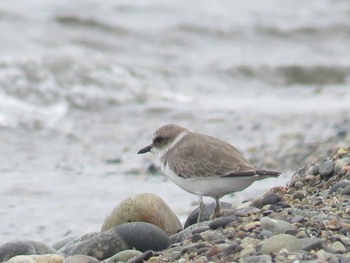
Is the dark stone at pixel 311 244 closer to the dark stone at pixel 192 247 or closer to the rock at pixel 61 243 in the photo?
the dark stone at pixel 192 247

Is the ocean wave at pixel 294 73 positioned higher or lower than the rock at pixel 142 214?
lower

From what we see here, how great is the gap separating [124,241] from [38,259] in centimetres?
51

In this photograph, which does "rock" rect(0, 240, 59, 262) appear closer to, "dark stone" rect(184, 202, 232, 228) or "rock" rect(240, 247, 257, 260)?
"dark stone" rect(184, 202, 232, 228)

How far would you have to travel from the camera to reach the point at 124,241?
18.5ft

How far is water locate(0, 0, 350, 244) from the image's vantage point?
868 centimetres

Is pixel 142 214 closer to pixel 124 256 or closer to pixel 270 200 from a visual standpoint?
pixel 124 256

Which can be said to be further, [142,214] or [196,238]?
[142,214]

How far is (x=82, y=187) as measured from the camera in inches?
344

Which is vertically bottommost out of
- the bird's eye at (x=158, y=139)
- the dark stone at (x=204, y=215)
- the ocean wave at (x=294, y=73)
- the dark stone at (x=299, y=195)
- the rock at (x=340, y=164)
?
the ocean wave at (x=294, y=73)

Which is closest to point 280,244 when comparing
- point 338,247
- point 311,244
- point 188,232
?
point 311,244

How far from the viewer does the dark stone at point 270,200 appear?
5738 mm

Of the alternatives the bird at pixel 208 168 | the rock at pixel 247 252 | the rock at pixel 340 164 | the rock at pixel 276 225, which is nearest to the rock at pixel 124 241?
the bird at pixel 208 168

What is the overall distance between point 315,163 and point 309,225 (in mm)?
1314

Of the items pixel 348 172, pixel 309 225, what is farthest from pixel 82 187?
pixel 309 225
